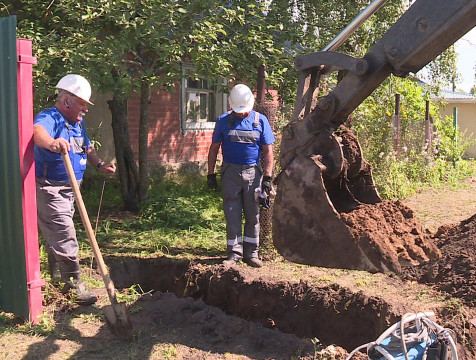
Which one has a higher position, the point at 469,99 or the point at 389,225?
the point at 469,99

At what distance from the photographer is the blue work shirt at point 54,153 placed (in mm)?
5043

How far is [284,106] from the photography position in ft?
29.7

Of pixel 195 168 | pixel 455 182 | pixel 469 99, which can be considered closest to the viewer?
pixel 195 168

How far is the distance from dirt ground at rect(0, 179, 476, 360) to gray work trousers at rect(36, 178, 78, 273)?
1.49 ft

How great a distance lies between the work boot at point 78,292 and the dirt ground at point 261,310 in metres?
0.07

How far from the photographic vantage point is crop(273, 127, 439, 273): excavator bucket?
13.1 feet

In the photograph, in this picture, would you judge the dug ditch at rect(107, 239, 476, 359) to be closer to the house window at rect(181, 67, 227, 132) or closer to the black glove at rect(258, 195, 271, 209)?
the black glove at rect(258, 195, 271, 209)

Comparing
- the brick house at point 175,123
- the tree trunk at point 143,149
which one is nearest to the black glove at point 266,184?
the tree trunk at point 143,149

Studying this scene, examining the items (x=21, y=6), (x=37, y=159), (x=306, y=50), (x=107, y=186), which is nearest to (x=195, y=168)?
(x=107, y=186)

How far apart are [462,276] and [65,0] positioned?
16.5 ft

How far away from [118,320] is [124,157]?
15.6 ft

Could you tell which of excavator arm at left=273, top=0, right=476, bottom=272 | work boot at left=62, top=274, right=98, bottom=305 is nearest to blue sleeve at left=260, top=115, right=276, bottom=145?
excavator arm at left=273, top=0, right=476, bottom=272

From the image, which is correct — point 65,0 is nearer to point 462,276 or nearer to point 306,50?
point 306,50

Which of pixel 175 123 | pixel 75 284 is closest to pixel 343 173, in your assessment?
pixel 75 284
